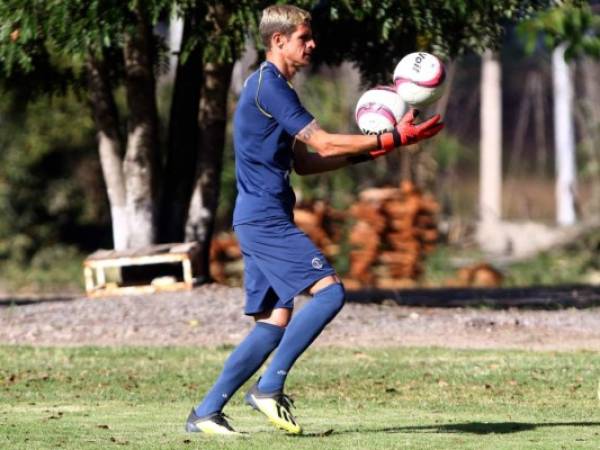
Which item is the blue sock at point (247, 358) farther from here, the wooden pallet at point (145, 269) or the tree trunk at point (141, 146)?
the tree trunk at point (141, 146)

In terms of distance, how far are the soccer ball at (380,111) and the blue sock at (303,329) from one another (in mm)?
804

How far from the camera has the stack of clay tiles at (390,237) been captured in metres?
25.1

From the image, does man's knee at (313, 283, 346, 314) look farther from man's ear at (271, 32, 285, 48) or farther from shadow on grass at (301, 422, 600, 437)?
man's ear at (271, 32, 285, 48)

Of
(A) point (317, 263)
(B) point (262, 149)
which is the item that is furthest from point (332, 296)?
(B) point (262, 149)

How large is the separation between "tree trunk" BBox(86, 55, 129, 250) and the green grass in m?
3.73

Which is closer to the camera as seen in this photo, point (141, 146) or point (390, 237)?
point (141, 146)

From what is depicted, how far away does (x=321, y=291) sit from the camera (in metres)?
7.80

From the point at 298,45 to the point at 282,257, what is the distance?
3.40ft

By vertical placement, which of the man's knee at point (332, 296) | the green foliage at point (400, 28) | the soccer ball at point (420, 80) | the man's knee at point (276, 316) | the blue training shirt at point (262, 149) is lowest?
the man's knee at point (276, 316)

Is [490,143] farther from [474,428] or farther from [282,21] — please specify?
[282,21]

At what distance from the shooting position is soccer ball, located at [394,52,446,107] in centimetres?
792

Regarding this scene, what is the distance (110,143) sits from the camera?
1736 cm

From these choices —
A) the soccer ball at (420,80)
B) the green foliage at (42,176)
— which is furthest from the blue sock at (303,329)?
the green foliage at (42,176)

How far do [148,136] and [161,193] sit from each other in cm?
86
